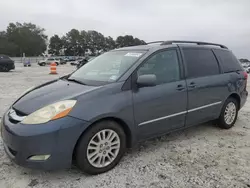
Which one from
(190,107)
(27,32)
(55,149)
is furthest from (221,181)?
(27,32)

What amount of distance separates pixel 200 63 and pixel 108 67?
61.7 inches

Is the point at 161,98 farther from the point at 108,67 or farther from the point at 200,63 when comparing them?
the point at 200,63

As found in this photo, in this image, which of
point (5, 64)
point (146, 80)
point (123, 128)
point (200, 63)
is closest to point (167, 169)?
point (123, 128)

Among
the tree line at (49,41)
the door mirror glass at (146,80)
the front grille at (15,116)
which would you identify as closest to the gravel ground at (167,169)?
the front grille at (15,116)

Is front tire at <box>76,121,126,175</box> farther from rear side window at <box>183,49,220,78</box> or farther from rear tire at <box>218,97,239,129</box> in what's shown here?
rear tire at <box>218,97,239,129</box>

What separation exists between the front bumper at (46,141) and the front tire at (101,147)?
0.12m

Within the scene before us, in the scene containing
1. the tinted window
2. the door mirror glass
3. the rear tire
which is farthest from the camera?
the rear tire

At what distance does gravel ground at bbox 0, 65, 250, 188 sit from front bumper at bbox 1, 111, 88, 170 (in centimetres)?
29

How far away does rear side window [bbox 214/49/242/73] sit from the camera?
4.54 m

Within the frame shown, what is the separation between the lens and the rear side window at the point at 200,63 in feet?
12.9

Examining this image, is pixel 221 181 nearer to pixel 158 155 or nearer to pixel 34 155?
pixel 158 155

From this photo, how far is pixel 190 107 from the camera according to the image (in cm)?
382

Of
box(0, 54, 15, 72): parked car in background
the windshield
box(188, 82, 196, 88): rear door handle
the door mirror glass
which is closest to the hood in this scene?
the windshield

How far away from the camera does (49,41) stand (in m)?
104
